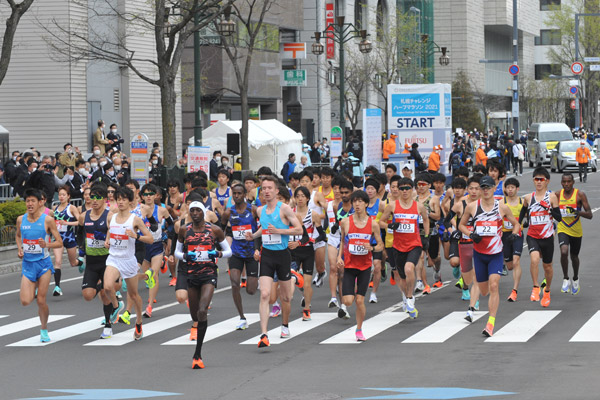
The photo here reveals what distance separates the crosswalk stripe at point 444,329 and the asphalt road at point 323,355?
0.5 inches

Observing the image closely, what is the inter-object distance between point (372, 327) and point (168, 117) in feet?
59.6

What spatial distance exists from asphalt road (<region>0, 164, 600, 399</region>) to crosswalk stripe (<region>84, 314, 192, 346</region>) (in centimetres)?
3

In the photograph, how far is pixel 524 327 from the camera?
1438cm

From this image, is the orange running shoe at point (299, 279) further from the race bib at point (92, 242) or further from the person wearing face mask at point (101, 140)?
the person wearing face mask at point (101, 140)

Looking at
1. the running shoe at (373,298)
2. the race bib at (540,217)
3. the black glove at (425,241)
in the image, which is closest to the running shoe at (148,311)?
the running shoe at (373,298)

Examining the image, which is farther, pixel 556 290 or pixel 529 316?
pixel 556 290

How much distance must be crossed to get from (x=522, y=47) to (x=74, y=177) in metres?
101

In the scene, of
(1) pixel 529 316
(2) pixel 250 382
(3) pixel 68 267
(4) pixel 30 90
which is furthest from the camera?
(4) pixel 30 90

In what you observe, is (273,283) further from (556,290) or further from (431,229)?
(556,290)

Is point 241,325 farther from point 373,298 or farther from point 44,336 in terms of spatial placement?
point 373,298

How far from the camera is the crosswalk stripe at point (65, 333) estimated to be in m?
14.2

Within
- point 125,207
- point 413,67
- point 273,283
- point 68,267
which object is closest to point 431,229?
point 273,283

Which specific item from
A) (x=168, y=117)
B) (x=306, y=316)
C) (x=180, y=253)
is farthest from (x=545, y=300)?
(x=168, y=117)

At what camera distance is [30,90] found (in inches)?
1629
